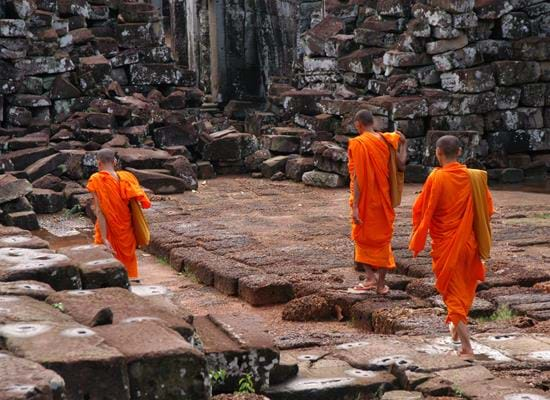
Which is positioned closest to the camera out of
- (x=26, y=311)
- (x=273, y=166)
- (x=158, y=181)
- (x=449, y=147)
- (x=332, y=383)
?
(x=26, y=311)

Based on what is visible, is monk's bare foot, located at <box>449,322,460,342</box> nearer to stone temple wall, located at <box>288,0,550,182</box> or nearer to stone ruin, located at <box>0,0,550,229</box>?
stone ruin, located at <box>0,0,550,229</box>

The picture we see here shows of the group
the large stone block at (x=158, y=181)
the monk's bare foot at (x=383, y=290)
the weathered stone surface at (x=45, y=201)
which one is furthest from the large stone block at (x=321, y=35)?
the monk's bare foot at (x=383, y=290)

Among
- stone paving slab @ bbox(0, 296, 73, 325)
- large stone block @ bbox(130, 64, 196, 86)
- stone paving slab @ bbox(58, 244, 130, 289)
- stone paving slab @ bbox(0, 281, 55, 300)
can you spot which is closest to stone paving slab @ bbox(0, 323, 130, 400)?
stone paving slab @ bbox(0, 296, 73, 325)

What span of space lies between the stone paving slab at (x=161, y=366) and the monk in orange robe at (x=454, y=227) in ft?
8.56

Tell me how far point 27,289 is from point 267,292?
358 cm

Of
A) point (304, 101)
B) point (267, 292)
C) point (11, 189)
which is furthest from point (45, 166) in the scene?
point (267, 292)

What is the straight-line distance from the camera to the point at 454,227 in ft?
22.5

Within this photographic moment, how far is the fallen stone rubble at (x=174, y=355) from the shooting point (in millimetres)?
4203

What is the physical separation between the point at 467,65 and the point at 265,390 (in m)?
11.8

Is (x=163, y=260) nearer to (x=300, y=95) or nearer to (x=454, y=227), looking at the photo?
(x=454, y=227)

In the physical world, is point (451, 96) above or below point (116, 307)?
above

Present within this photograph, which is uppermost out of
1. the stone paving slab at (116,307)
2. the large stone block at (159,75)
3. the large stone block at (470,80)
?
the large stone block at (159,75)

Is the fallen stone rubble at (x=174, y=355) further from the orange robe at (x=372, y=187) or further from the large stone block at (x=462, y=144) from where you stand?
the large stone block at (x=462, y=144)

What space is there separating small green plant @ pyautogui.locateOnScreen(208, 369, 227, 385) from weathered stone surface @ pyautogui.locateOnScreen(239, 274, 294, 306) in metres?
3.37
